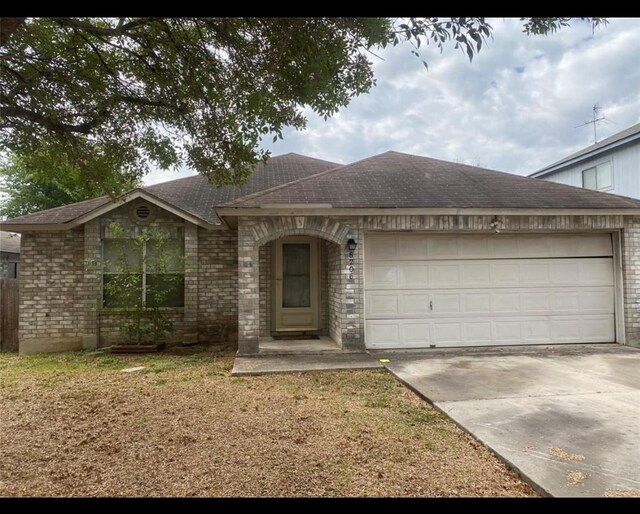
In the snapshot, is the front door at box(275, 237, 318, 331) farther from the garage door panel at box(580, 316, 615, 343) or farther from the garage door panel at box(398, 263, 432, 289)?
the garage door panel at box(580, 316, 615, 343)

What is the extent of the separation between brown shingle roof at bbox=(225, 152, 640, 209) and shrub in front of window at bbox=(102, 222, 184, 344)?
113 inches

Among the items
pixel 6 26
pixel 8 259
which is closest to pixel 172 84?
pixel 6 26

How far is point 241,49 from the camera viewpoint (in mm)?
5078

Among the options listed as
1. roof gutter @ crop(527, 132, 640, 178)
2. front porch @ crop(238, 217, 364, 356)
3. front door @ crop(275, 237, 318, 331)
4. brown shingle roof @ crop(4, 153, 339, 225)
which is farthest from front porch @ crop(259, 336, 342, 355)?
roof gutter @ crop(527, 132, 640, 178)

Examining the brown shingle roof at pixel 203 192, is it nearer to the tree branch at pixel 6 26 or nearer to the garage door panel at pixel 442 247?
the garage door panel at pixel 442 247

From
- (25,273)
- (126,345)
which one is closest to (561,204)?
(126,345)

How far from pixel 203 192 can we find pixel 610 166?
14440 mm

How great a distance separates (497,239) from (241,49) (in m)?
6.07

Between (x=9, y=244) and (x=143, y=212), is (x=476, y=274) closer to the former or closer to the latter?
(x=143, y=212)

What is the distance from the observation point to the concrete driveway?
317 cm

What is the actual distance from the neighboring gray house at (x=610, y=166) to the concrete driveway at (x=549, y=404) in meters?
8.87

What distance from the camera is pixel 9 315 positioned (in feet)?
31.4

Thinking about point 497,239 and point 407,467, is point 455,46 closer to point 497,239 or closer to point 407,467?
point 407,467

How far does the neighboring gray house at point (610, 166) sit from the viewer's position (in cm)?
1391
